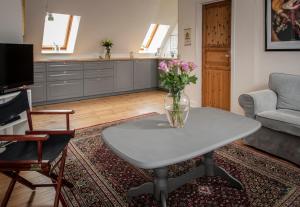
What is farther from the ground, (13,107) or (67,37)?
(67,37)

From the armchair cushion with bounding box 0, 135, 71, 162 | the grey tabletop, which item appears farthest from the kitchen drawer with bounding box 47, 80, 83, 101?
the grey tabletop

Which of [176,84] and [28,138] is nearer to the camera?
[28,138]

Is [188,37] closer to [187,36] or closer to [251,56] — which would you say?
[187,36]

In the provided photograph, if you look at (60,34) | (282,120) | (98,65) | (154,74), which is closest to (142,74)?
(154,74)

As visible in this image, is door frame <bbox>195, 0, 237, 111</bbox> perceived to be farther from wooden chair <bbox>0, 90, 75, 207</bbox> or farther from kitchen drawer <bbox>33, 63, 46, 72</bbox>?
kitchen drawer <bbox>33, 63, 46, 72</bbox>

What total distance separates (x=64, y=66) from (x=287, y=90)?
4443 millimetres

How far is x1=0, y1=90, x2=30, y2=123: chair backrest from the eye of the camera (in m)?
2.09

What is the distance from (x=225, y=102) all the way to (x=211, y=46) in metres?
1.07

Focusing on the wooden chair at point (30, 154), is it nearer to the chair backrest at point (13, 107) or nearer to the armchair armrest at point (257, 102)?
the chair backrest at point (13, 107)

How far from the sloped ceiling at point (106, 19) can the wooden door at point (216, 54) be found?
2165mm

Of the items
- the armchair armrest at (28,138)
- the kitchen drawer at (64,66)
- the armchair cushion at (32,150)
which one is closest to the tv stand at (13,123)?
the armchair cushion at (32,150)

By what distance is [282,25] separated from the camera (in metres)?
3.48

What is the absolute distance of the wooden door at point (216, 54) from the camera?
4.54 m

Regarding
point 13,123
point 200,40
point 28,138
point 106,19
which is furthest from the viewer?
point 106,19
